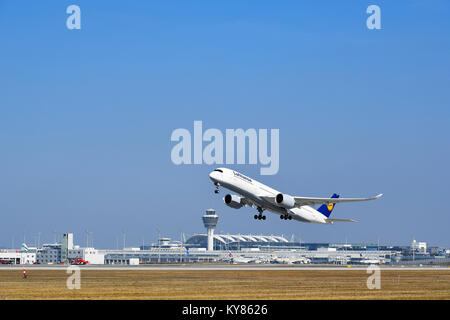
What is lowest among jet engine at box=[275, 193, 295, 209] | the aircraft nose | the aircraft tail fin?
the aircraft tail fin

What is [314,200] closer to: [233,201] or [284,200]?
[284,200]

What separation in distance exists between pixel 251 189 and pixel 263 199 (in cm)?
331

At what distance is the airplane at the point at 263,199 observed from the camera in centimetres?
7894

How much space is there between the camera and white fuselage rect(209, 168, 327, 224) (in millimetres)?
78375

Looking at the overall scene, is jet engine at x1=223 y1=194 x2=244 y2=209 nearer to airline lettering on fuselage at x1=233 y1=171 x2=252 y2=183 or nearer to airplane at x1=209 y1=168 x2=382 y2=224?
airplane at x1=209 y1=168 x2=382 y2=224

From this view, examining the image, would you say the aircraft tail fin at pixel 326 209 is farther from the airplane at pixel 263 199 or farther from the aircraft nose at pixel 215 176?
the aircraft nose at pixel 215 176

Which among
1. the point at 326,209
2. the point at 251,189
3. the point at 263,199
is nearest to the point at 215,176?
the point at 251,189

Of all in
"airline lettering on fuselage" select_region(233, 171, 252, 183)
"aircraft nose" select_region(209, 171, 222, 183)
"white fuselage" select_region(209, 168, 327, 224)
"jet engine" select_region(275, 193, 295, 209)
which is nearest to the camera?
"aircraft nose" select_region(209, 171, 222, 183)

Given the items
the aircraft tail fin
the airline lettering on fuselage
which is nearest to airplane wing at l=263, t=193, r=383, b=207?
the airline lettering on fuselage

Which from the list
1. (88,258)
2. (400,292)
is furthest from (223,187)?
(88,258)

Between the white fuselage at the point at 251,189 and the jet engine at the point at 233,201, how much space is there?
277 centimetres
